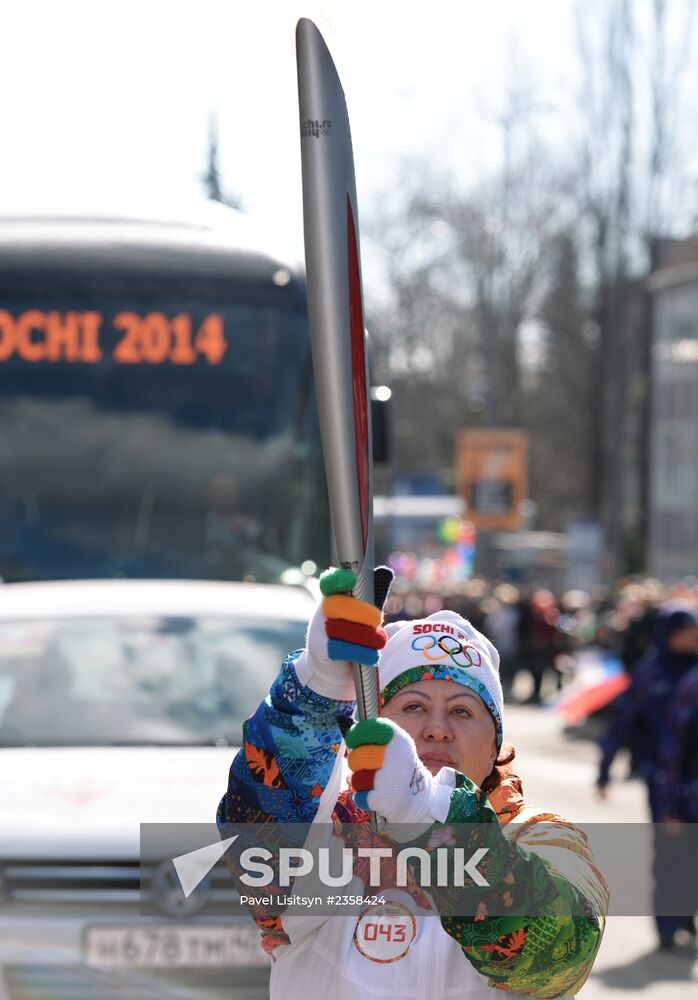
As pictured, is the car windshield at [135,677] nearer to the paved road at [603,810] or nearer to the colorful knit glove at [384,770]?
the paved road at [603,810]

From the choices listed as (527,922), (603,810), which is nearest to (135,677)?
(527,922)

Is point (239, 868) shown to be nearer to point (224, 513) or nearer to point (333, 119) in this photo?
point (333, 119)

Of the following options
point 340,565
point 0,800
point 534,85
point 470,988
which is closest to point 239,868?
point 470,988

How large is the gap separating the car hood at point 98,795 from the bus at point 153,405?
320 centimetres

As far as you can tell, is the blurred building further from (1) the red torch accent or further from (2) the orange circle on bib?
(1) the red torch accent

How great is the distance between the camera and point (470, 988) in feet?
7.38

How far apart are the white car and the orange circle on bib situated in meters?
1.95

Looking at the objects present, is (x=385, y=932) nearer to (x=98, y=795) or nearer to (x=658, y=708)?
(x=98, y=795)

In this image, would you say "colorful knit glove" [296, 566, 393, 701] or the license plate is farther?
the license plate

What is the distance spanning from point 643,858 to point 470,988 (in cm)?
732

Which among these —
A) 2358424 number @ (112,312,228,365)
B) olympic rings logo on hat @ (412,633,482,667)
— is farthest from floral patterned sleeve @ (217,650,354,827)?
2358424 number @ (112,312,228,365)

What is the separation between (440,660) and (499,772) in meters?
0.19

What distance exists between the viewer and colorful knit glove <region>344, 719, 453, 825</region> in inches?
78.5

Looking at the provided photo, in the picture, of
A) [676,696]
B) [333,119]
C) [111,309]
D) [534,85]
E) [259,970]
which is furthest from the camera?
[534,85]
